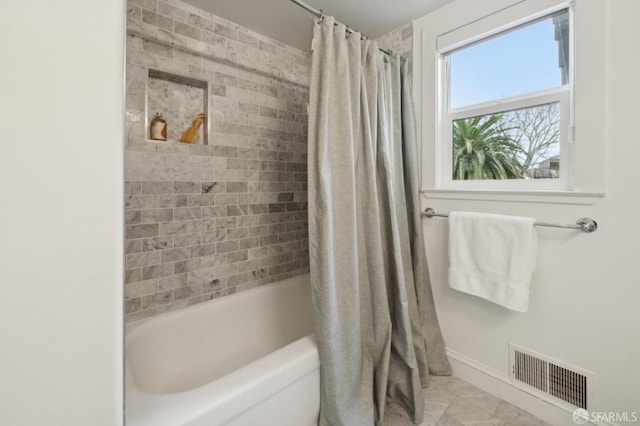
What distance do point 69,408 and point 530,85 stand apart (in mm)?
2087

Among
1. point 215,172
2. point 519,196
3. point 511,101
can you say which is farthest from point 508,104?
point 215,172

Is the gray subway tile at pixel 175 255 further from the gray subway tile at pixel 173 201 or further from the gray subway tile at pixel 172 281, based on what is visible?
the gray subway tile at pixel 173 201

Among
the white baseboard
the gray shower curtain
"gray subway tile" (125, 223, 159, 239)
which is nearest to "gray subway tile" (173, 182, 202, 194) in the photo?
"gray subway tile" (125, 223, 159, 239)

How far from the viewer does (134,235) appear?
1.47 metres

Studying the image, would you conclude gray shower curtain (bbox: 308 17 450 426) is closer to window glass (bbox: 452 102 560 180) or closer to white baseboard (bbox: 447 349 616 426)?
white baseboard (bbox: 447 349 616 426)

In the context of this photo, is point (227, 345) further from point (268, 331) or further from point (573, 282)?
point (573, 282)

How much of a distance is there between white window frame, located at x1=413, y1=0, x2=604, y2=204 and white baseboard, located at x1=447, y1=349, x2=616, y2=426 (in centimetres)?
98

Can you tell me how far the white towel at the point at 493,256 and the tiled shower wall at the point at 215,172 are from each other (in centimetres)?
117

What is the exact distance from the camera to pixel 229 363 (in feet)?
5.42

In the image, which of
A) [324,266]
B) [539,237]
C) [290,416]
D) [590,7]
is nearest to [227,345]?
[290,416]

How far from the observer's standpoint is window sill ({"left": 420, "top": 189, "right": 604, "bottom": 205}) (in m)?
1.21

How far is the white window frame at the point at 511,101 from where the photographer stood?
1.18 m

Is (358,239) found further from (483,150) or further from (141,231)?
(141,231)

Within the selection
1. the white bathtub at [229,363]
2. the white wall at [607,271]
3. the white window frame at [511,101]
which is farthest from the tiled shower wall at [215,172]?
the white wall at [607,271]
